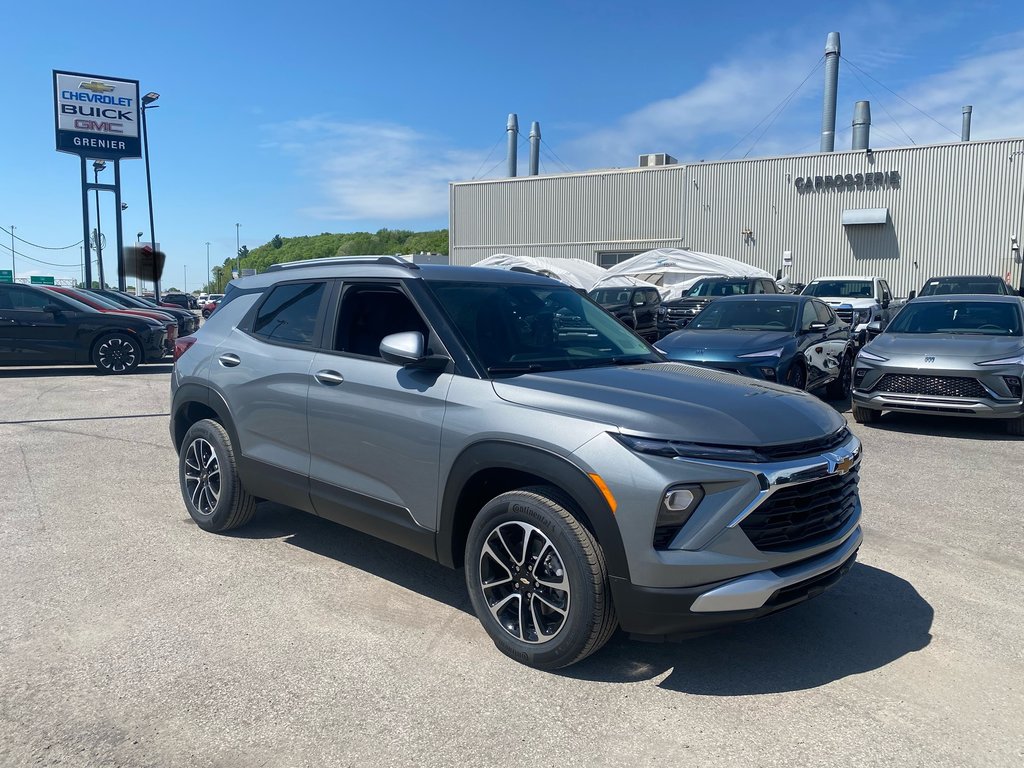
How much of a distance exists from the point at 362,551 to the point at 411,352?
186 centimetres

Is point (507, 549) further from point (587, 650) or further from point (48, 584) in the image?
point (48, 584)

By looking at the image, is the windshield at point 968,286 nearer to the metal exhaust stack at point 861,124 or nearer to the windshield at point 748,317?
the windshield at point 748,317

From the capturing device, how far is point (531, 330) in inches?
174

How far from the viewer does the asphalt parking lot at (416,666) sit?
3.01 metres

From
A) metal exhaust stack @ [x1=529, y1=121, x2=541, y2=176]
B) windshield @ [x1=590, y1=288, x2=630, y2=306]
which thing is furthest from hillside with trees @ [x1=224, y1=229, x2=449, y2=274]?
windshield @ [x1=590, y1=288, x2=630, y2=306]

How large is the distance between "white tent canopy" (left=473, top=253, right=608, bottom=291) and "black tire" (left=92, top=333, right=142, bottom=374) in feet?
51.3

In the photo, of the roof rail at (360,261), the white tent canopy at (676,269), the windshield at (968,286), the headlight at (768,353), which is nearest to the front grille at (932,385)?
the headlight at (768,353)

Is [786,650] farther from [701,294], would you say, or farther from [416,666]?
[701,294]

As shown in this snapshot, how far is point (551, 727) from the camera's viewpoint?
3127mm

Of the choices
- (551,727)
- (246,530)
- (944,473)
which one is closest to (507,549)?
(551,727)

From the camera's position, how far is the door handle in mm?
4426

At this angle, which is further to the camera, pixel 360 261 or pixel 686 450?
pixel 360 261

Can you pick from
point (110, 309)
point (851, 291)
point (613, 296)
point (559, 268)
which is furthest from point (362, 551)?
point (559, 268)

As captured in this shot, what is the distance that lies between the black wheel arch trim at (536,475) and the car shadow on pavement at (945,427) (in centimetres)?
744
